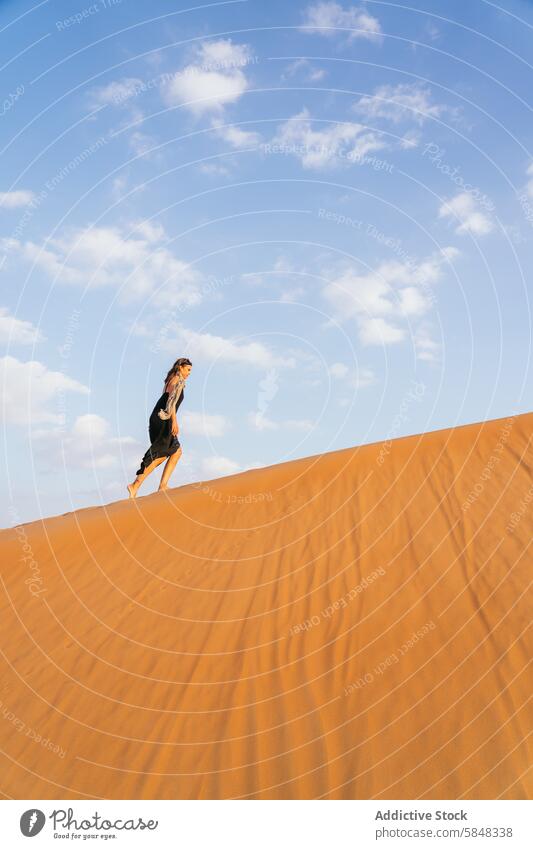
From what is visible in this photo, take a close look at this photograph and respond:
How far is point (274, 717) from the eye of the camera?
5.66 metres

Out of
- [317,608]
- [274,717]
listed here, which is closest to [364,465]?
[317,608]

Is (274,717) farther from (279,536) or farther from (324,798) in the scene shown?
(279,536)

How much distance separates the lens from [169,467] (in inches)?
A: 480

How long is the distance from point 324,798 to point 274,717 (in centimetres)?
106

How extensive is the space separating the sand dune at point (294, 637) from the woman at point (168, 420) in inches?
48.9

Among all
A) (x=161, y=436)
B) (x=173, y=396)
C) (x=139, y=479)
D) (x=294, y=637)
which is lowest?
(x=294, y=637)

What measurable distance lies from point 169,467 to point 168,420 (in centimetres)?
102

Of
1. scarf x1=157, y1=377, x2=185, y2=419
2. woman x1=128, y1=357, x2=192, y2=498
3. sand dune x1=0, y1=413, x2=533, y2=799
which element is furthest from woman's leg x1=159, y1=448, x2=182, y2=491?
sand dune x1=0, y1=413, x2=533, y2=799

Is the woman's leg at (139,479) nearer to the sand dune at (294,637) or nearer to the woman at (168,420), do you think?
the woman at (168,420)

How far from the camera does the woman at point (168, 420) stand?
38.7ft

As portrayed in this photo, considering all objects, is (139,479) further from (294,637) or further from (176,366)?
(294,637)

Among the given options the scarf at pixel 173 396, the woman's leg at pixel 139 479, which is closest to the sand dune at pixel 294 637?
the woman's leg at pixel 139 479

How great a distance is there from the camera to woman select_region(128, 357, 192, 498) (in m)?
11.8

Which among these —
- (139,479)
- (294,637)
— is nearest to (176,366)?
(139,479)
